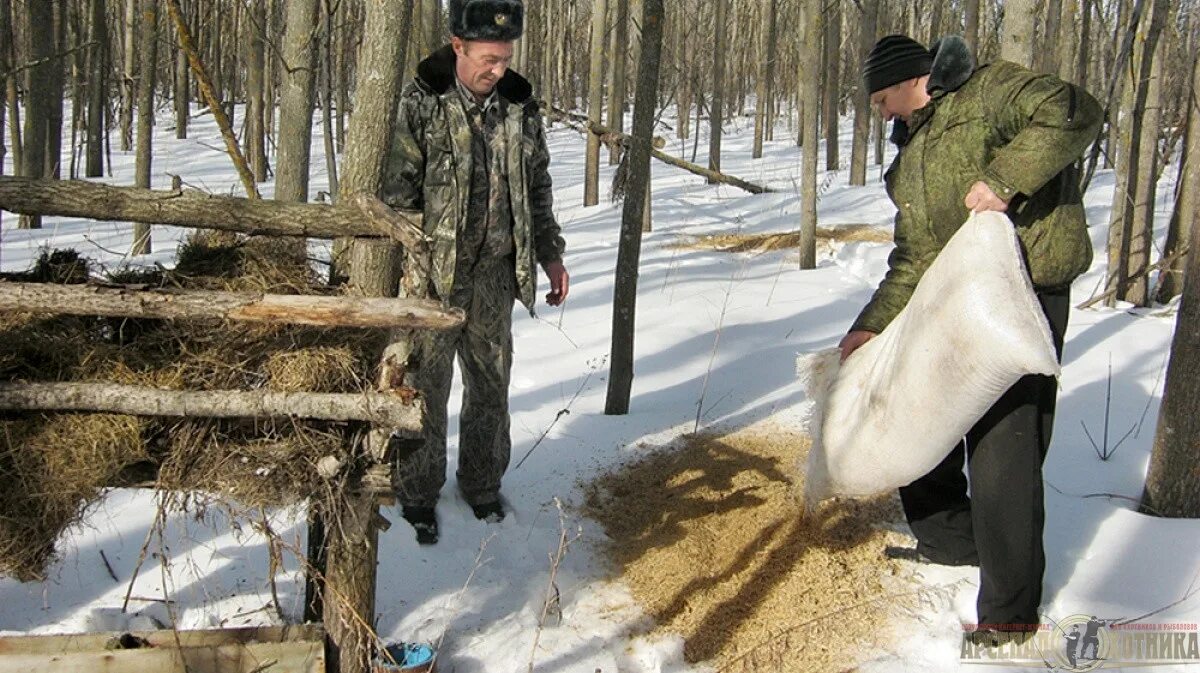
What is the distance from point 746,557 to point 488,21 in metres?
2.27

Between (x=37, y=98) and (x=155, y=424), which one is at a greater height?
(x=37, y=98)

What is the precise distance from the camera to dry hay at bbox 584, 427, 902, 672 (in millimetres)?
3166

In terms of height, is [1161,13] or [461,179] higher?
[1161,13]

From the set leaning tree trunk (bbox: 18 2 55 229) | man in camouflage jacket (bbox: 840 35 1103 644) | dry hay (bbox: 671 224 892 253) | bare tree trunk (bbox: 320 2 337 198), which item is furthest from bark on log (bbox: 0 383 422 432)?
leaning tree trunk (bbox: 18 2 55 229)

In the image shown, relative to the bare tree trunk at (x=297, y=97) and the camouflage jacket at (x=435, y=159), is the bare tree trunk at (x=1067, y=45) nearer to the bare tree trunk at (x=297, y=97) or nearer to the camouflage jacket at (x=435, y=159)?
the bare tree trunk at (x=297, y=97)

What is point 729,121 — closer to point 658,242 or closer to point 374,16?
point 658,242

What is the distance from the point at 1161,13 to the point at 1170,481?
4.12 meters

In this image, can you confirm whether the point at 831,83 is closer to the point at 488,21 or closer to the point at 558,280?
the point at 558,280

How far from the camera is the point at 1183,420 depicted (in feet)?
11.8

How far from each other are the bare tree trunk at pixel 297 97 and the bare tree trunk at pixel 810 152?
5.14 m

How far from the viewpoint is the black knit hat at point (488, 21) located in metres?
3.24

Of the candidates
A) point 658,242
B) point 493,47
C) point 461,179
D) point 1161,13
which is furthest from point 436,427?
point 658,242

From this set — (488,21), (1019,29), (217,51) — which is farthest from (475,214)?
(217,51)

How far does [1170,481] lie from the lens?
3.64 meters
